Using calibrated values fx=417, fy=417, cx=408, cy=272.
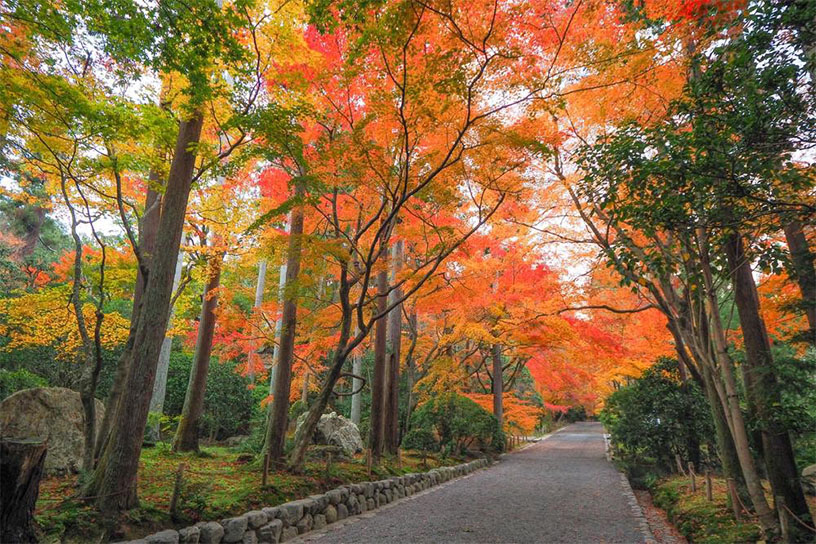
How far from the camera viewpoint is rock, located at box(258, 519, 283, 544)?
475 centimetres

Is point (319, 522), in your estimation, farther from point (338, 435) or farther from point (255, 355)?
point (255, 355)

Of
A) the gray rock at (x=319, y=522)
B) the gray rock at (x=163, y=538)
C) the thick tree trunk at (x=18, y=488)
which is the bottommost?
the gray rock at (x=319, y=522)

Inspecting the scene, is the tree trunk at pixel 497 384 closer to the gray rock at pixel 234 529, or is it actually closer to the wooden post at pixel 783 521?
the wooden post at pixel 783 521

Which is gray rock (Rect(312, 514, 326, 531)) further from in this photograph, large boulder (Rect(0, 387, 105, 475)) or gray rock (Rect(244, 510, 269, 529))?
large boulder (Rect(0, 387, 105, 475))

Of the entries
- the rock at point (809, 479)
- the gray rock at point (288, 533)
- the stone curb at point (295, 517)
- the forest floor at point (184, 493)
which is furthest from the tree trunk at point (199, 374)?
the rock at point (809, 479)

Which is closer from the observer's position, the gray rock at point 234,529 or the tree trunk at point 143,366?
the tree trunk at point 143,366

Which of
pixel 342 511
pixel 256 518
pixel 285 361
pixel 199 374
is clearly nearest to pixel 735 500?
pixel 342 511

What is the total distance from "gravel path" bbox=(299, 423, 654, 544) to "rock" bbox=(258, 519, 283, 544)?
422 mm

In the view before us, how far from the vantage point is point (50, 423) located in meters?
6.17

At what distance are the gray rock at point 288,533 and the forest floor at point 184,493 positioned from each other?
1.51ft

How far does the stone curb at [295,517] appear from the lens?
164 inches

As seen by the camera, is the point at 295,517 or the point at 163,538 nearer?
the point at 163,538

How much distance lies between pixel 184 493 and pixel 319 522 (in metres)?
1.90

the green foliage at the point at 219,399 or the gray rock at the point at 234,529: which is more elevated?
the green foliage at the point at 219,399
